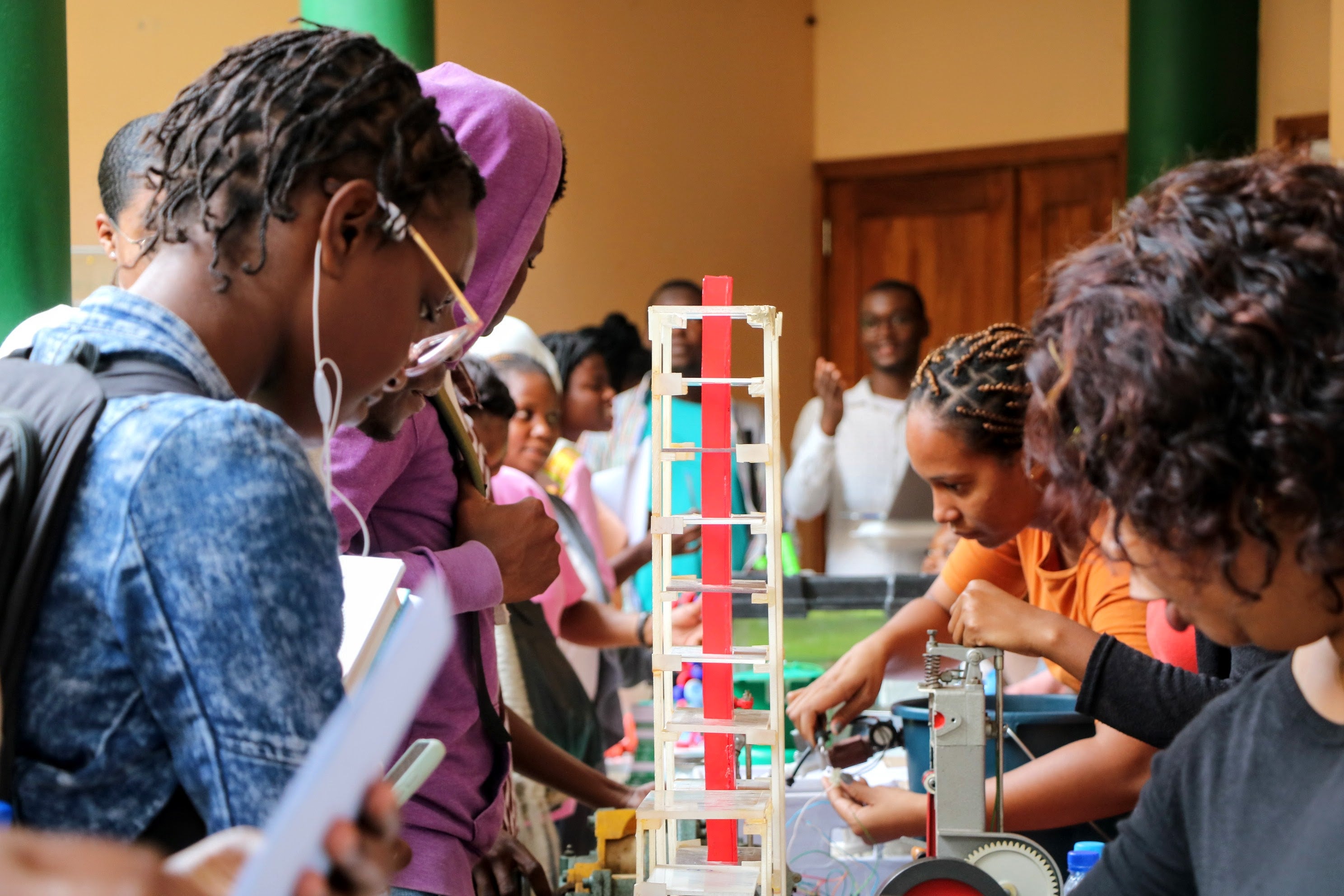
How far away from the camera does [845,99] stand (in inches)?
252

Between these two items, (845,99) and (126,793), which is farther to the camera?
(845,99)

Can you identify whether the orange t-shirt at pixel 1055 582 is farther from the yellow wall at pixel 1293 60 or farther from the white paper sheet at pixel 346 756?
the yellow wall at pixel 1293 60

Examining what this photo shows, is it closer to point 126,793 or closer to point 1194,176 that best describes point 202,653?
point 126,793

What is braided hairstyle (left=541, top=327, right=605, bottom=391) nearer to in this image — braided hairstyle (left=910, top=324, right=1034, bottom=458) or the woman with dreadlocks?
braided hairstyle (left=910, top=324, right=1034, bottom=458)

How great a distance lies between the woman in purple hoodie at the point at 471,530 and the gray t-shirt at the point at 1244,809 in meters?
0.60

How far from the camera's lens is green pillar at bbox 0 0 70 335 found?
6.06ft

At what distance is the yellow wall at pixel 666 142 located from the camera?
5078mm

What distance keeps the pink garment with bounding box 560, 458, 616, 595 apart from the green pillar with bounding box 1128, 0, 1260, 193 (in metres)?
2.30

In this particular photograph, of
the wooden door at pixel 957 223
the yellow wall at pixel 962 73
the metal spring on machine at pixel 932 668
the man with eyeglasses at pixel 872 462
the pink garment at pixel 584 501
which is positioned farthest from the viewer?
the wooden door at pixel 957 223

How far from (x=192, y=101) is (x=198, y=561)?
1.09 ft

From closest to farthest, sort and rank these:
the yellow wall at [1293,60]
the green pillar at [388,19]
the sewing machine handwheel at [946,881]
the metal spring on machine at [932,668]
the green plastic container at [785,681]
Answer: the sewing machine handwheel at [946,881] → the metal spring on machine at [932,668] → the green plastic container at [785,681] → the green pillar at [388,19] → the yellow wall at [1293,60]

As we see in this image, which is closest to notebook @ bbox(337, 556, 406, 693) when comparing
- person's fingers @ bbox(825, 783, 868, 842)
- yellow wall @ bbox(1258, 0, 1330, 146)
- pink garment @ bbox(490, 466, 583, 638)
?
person's fingers @ bbox(825, 783, 868, 842)

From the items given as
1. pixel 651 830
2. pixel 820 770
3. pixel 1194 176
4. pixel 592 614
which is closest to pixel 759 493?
pixel 592 614

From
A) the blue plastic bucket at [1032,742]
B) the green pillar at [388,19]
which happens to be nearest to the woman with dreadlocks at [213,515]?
the blue plastic bucket at [1032,742]
